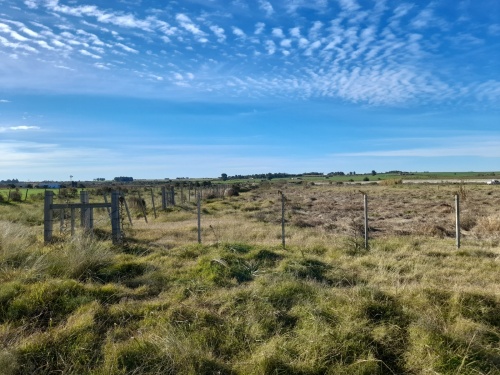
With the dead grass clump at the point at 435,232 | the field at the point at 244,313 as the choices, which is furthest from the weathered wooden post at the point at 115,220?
the dead grass clump at the point at 435,232

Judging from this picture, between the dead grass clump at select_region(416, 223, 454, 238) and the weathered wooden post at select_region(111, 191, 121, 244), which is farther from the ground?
the weathered wooden post at select_region(111, 191, 121, 244)

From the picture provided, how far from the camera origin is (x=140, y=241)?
1306cm

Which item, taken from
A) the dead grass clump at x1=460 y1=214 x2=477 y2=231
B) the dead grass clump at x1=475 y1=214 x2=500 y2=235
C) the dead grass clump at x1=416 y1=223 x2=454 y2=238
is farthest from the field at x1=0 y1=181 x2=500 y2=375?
the dead grass clump at x1=460 y1=214 x2=477 y2=231

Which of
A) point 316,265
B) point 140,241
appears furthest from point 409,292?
point 140,241

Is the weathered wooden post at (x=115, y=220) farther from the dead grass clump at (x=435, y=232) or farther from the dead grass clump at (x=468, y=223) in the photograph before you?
the dead grass clump at (x=468, y=223)

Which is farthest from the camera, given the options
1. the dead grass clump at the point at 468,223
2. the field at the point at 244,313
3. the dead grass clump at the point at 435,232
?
the dead grass clump at the point at 468,223

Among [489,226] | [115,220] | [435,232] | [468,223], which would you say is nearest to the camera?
[115,220]

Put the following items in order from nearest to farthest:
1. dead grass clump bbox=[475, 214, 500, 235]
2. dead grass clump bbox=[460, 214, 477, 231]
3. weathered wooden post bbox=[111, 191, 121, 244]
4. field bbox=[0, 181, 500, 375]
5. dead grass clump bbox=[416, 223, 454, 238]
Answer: field bbox=[0, 181, 500, 375] < weathered wooden post bbox=[111, 191, 121, 244] < dead grass clump bbox=[416, 223, 454, 238] < dead grass clump bbox=[475, 214, 500, 235] < dead grass clump bbox=[460, 214, 477, 231]

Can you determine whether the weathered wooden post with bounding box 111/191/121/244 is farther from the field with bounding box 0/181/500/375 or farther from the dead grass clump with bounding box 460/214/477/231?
the dead grass clump with bounding box 460/214/477/231

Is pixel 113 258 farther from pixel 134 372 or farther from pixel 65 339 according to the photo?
pixel 134 372

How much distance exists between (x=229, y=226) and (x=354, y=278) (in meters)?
9.72

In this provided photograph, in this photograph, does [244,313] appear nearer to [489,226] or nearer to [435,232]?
[435,232]

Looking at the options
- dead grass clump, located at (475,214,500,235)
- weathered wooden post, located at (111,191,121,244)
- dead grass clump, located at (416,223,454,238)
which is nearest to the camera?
weathered wooden post, located at (111,191,121,244)

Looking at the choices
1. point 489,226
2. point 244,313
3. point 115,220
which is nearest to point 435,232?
point 489,226
